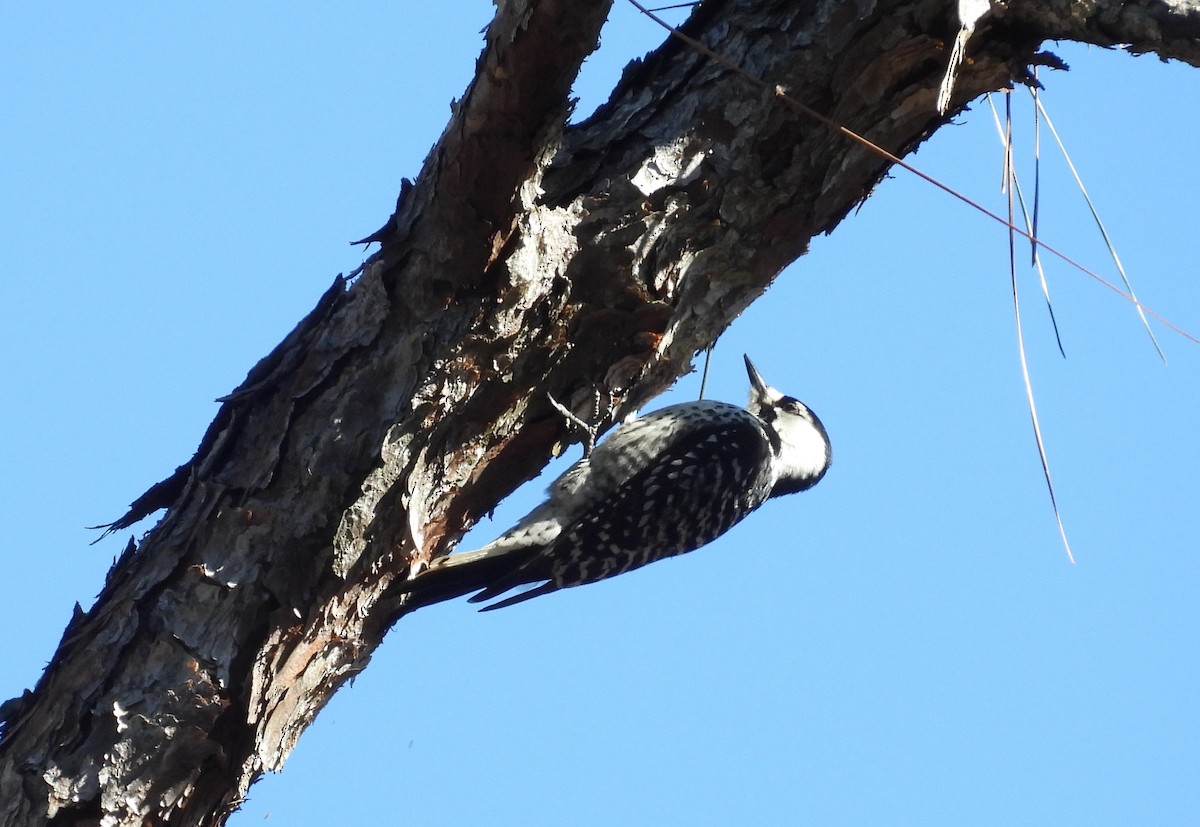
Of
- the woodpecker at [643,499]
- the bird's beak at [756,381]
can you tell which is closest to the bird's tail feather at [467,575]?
the woodpecker at [643,499]

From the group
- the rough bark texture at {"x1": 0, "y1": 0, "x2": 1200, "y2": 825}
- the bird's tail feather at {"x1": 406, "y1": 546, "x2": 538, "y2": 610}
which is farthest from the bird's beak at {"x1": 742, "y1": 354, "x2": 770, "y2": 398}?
the rough bark texture at {"x1": 0, "y1": 0, "x2": 1200, "y2": 825}

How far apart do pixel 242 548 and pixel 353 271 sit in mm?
649

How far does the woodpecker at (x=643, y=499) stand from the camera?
12.7ft

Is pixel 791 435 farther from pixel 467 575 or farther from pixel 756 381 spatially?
pixel 467 575

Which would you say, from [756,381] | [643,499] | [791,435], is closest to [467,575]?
[643,499]

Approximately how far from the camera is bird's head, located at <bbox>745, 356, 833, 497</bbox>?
4797 millimetres

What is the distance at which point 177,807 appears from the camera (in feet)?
7.43

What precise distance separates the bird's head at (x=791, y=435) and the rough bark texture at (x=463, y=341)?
1.87m

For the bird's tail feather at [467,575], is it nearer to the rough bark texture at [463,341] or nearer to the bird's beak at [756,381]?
the rough bark texture at [463,341]

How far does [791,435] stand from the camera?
482cm

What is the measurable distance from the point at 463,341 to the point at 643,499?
1.65 metres

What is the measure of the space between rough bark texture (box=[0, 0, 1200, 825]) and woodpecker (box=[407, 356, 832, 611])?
90 centimetres

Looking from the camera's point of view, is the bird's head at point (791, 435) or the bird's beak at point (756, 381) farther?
the bird's beak at point (756, 381)

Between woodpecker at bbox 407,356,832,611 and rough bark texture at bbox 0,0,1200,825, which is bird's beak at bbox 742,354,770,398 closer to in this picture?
woodpecker at bbox 407,356,832,611
